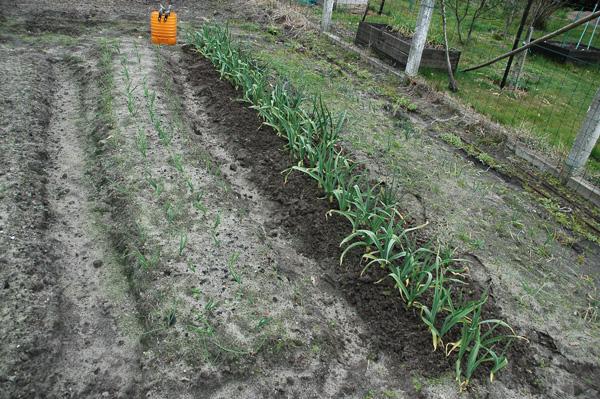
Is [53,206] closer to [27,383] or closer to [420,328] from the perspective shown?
→ [27,383]

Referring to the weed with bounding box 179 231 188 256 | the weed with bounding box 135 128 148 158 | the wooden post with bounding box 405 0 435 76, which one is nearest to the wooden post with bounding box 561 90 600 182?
the wooden post with bounding box 405 0 435 76

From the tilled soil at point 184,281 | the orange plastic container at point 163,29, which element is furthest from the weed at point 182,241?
the orange plastic container at point 163,29

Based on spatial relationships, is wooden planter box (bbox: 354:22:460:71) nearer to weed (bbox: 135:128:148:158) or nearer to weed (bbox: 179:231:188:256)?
weed (bbox: 135:128:148:158)

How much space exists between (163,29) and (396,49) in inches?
134

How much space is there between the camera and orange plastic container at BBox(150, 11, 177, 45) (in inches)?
252

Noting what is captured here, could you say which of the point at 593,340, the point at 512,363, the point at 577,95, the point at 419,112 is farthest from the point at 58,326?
the point at 577,95

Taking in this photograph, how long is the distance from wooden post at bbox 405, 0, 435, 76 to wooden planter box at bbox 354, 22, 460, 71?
1.15ft

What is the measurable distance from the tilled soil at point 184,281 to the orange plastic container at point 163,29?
7.61ft

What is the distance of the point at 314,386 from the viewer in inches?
89.5

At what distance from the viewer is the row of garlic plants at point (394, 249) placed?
2.44m

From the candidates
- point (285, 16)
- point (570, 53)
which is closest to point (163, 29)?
point (285, 16)

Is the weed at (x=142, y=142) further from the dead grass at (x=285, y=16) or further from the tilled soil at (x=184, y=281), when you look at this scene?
the dead grass at (x=285, y=16)

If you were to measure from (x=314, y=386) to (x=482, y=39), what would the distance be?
9403 millimetres

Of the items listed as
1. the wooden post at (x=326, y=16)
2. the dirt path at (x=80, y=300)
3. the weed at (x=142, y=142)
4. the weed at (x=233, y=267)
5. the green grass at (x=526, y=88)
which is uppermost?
the wooden post at (x=326, y=16)
